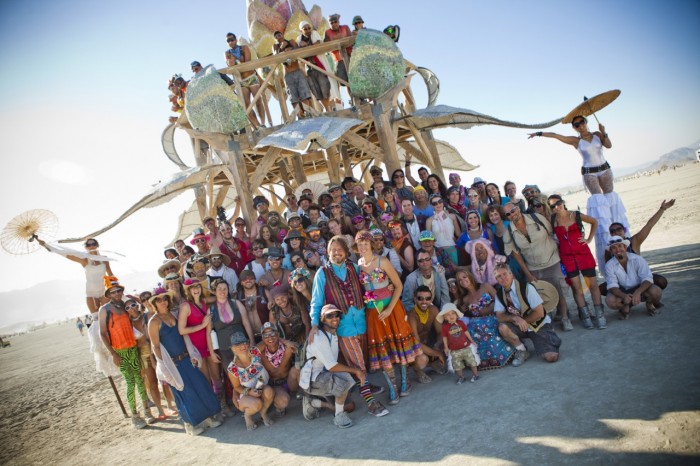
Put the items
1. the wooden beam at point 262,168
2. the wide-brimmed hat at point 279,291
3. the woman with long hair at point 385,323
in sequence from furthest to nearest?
the wooden beam at point 262,168
the wide-brimmed hat at point 279,291
the woman with long hair at point 385,323

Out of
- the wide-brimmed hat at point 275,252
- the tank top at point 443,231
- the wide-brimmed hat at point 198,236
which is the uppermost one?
the wide-brimmed hat at point 198,236

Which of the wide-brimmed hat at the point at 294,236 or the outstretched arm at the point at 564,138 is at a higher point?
the outstretched arm at the point at 564,138

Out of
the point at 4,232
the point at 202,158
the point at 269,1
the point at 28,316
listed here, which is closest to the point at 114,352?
the point at 4,232

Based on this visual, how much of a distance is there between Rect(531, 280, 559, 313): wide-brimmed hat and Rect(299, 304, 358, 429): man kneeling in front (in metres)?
2.50

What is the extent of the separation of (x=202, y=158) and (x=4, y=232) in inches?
177

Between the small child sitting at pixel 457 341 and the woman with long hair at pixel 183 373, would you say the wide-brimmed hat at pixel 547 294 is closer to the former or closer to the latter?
the small child sitting at pixel 457 341

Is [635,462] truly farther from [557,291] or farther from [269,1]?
[269,1]

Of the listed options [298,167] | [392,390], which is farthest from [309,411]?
[298,167]

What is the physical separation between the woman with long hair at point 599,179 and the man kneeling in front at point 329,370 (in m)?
4.42

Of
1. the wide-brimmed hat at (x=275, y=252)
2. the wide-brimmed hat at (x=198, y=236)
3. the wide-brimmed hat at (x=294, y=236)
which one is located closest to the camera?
the wide-brimmed hat at (x=275, y=252)

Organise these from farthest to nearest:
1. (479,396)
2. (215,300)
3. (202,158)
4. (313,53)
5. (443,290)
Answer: (202,158)
(313,53)
(215,300)
(443,290)
(479,396)

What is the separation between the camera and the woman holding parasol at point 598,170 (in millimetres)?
5934

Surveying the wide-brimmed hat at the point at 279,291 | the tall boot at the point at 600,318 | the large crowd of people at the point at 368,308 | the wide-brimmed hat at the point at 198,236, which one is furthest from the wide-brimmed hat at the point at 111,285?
the tall boot at the point at 600,318

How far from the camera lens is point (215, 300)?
5.12m
